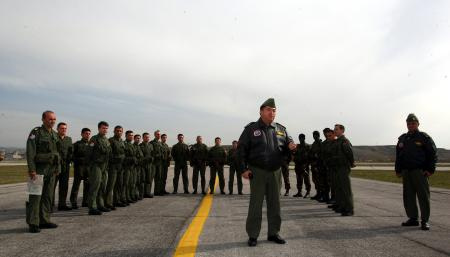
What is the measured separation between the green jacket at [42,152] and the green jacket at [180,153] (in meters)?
6.70

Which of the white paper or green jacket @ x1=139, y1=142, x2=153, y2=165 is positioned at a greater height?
green jacket @ x1=139, y1=142, x2=153, y2=165

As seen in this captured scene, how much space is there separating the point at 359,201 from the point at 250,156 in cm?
661

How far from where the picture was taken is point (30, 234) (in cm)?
547

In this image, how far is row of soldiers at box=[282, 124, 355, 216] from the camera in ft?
26.8

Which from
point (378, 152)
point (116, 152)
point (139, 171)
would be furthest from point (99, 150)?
point (378, 152)

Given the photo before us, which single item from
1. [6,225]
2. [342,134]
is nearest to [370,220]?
[342,134]

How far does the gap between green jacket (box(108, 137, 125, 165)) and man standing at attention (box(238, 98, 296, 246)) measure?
4.49m

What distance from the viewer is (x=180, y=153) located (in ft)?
42.4

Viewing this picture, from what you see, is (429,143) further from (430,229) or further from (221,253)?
(221,253)

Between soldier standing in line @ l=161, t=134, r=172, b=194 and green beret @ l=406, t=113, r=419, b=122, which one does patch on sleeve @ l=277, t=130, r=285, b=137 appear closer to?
green beret @ l=406, t=113, r=419, b=122

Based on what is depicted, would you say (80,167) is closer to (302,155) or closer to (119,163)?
(119,163)

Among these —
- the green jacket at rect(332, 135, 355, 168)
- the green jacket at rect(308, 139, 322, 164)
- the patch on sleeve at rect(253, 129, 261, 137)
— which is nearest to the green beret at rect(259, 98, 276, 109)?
the patch on sleeve at rect(253, 129, 261, 137)

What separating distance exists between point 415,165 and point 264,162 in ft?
11.7

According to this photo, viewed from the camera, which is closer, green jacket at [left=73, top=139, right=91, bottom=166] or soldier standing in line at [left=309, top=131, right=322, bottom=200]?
green jacket at [left=73, top=139, right=91, bottom=166]
